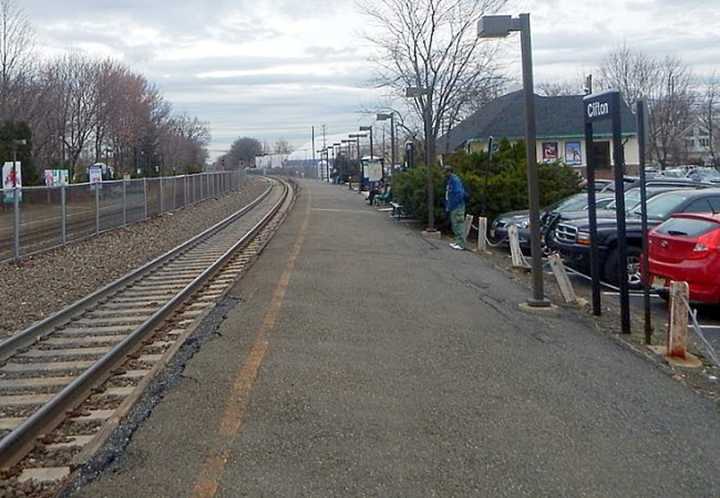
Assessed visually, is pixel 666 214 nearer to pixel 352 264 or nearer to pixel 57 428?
pixel 352 264

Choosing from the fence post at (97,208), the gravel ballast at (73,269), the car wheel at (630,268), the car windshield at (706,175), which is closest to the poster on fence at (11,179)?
the gravel ballast at (73,269)

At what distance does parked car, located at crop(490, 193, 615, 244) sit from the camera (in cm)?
1691

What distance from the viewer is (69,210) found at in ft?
68.1

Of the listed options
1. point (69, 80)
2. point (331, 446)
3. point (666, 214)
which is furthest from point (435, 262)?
point (69, 80)

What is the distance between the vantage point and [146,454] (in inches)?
202

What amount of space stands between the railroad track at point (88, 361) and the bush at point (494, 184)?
9.99 metres

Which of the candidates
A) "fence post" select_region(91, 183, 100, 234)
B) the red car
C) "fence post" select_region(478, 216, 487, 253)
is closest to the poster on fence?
"fence post" select_region(91, 183, 100, 234)

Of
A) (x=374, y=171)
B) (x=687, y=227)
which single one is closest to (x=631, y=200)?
(x=687, y=227)

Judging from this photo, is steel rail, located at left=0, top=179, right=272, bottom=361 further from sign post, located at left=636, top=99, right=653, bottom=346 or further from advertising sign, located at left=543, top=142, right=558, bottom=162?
advertising sign, located at left=543, top=142, right=558, bottom=162

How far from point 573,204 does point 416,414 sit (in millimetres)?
11986

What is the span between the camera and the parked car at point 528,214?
16906mm

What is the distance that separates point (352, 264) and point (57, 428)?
31.1 ft

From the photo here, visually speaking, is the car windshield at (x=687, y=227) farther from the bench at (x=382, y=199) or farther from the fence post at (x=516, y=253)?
the bench at (x=382, y=199)

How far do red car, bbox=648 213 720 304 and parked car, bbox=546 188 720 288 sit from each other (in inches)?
64.6
